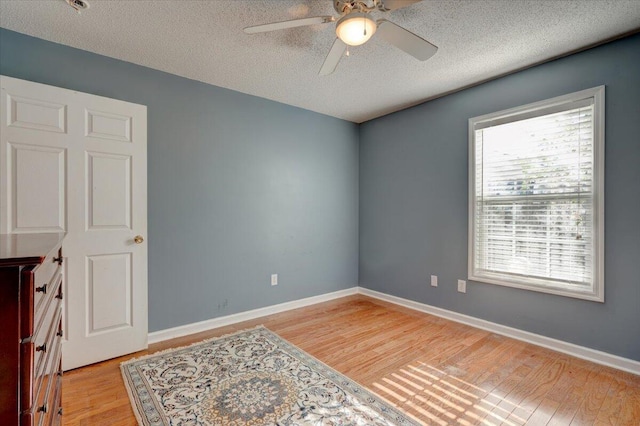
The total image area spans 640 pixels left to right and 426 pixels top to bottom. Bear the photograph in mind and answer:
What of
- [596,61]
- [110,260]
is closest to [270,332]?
[110,260]

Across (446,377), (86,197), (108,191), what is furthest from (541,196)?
(86,197)

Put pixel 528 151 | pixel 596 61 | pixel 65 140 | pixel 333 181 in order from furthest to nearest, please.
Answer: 1. pixel 333 181
2. pixel 528 151
3. pixel 596 61
4. pixel 65 140

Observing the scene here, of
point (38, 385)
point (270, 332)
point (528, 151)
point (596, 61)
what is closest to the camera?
point (38, 385)

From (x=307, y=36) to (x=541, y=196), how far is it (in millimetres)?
2342

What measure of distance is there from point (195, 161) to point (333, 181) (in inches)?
71.1

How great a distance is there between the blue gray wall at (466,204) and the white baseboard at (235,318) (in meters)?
0.74

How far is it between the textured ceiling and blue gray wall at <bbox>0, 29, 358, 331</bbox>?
0.61 ft

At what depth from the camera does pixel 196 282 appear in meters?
2.95

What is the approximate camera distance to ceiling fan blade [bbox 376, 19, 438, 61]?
1738 mm

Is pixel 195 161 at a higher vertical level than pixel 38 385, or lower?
higher

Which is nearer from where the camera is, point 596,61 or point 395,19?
point 395,19

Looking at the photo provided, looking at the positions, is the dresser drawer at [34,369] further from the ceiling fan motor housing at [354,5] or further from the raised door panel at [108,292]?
the ceiling fan motor housing at [354,5]

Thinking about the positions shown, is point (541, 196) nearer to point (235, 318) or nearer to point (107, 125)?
point (235, 318)

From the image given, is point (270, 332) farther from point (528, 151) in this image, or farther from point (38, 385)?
point (528, 151)
